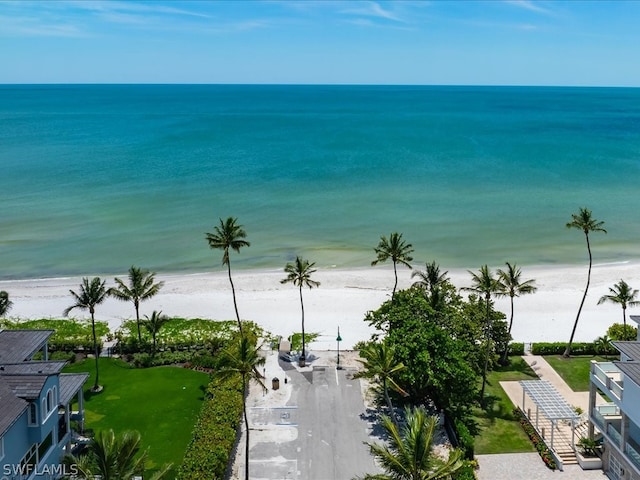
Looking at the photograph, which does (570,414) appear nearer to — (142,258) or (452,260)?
(452,260)

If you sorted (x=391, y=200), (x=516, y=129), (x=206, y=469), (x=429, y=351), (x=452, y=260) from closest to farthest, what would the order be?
1. (x=206, y=469)
2. (x=429, y=351)
3. (x=452, y=260)
4. (x=391, y=200)
5. (x=516, y=129)

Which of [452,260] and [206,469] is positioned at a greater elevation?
[452,260]

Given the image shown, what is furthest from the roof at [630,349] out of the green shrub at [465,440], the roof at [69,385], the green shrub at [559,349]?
the roof at [69,385]

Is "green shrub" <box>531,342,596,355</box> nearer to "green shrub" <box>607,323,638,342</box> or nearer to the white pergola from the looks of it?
"green shrub" <box>607,323,638,342</box>

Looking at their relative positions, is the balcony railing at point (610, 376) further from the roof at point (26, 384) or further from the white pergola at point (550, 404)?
the roof at point (26, 384)

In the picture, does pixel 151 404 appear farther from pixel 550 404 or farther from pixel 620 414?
pixel 620 414

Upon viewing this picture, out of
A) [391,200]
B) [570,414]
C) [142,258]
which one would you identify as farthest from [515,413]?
[391,200]

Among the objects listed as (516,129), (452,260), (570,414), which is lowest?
(570,414)
